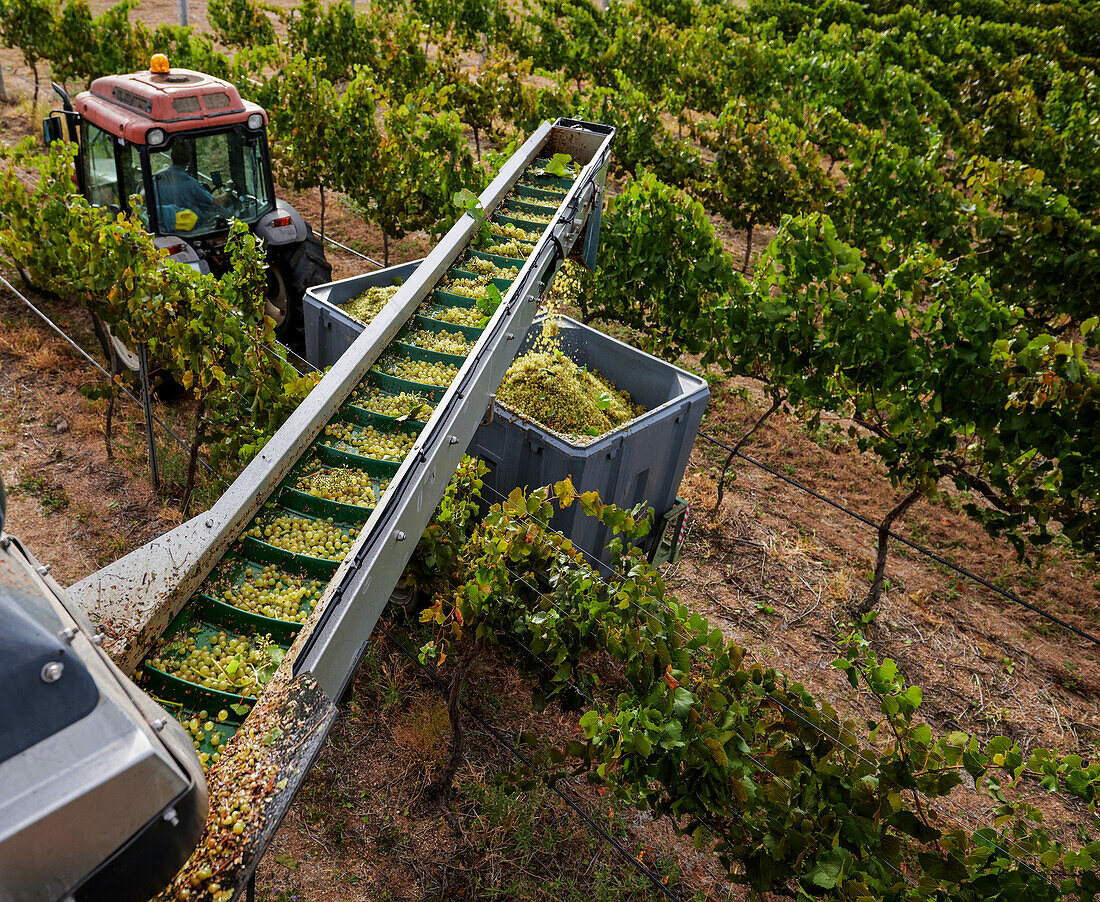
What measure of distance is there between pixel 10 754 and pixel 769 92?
52.9 ft

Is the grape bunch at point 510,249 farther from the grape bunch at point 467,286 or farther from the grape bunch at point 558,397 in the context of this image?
the grape bunch at point 558,397

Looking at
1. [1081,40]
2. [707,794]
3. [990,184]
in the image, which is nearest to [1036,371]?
[707,794]

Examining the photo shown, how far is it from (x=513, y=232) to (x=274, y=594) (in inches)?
143

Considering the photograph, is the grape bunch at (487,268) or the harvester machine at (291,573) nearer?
the harvester machine at (291,573)

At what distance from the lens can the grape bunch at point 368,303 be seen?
597 centimetres

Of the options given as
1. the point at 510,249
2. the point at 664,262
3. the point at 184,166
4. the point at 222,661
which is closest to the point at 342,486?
the point at 222,661

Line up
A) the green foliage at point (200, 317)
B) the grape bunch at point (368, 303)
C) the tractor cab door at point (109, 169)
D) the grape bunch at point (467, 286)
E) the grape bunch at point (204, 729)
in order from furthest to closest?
the tractor cab door at point (109, 169) → the grape bunch at point (368, 303) → the grape bunch at point (467, 286) → the green foliage at point (200, 317) → the grape bunch at point (204, 729)

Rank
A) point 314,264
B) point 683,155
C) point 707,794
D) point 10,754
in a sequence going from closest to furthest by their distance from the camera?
1. point 10,754
2. point 707,794
3. point 314,264
4. point 683,155

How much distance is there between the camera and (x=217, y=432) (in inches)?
211

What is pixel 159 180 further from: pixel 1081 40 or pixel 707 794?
pixel 1081 40

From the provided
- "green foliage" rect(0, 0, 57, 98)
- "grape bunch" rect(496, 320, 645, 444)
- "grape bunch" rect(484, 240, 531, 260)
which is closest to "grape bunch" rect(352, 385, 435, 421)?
"grape bunch" rect(496, 320, 645, 444)

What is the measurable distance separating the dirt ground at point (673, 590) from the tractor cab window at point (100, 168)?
1688mm

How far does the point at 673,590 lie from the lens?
20.3 feet

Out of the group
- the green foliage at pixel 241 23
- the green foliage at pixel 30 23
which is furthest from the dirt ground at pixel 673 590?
the green foliage at pixel 241 23
